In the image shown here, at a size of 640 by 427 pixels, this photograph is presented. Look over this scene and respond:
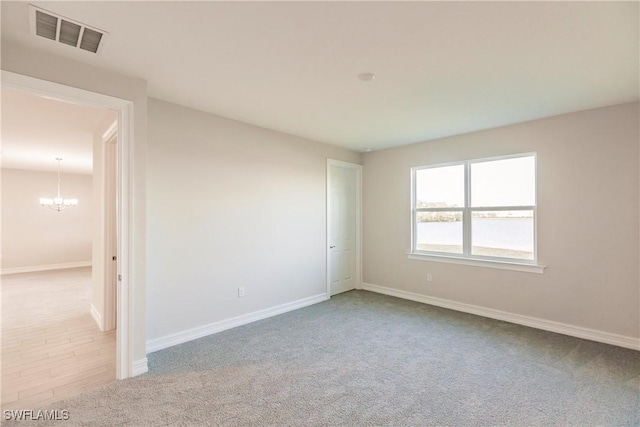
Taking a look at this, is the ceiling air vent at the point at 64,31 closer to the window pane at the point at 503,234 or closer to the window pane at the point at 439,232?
the window pane at the point at 439,232

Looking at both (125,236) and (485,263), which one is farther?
(485,263)

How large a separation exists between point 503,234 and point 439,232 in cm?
89

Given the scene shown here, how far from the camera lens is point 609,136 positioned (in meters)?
3.26

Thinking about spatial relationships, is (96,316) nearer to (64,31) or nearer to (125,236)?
(125,236)

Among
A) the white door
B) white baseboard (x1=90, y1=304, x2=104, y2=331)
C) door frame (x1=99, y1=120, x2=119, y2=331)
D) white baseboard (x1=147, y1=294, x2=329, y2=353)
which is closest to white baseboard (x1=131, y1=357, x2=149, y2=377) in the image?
white baseboard (x1=147, y1=294, x2=329, y2=353)

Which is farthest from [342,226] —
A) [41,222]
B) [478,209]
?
[41,222]

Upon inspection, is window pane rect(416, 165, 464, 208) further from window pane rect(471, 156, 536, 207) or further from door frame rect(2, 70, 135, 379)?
door frame rect(2, 70, 135, 379)

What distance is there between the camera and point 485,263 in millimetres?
4164

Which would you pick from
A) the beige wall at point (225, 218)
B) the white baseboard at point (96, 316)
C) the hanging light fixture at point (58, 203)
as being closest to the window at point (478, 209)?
the beige wall at point (225, 218)

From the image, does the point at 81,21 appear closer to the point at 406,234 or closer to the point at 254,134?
the point at 254,134

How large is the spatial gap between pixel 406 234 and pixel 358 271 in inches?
47.8

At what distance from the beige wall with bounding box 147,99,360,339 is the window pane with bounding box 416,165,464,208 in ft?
5.44

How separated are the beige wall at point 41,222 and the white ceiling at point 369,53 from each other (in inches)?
284

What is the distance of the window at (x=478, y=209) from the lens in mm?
3891
